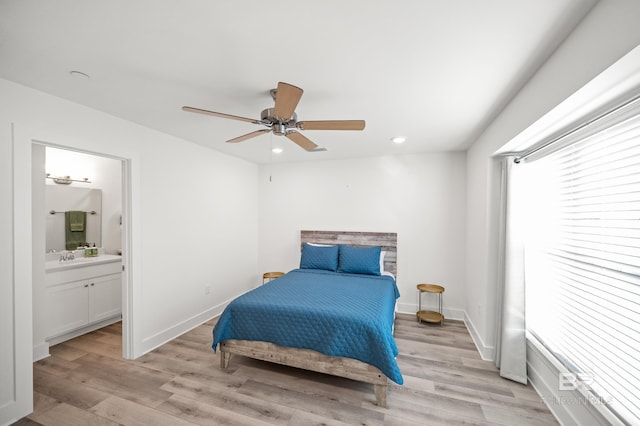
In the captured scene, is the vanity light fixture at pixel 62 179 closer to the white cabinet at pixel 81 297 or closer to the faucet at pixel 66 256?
the faucet at pixel 66 256

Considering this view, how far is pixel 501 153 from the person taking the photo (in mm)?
2523

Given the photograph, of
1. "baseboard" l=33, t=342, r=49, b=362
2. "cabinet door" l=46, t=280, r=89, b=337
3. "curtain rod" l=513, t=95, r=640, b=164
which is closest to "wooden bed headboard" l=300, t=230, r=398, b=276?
"curtain rod" l=513, t=95, r=640, b=164

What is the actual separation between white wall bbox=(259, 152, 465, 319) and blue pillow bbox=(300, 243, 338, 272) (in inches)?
21.4

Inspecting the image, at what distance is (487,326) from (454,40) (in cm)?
265

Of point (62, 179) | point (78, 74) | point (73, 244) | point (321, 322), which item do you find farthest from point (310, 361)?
point (62, 179)

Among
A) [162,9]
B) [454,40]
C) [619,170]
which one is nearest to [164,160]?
[162,9]

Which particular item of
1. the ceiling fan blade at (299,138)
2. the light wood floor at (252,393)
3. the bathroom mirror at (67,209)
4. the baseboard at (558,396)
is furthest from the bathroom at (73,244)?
the baseboard at (558,396)

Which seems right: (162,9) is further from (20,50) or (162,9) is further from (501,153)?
(501,153)

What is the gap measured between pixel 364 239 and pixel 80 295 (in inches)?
147

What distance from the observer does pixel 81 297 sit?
10.4 ft

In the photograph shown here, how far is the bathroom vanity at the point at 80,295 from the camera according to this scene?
290 cm

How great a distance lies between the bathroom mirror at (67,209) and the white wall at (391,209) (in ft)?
8.11

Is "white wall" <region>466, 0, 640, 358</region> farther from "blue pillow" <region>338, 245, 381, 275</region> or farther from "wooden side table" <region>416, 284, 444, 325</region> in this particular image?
"blue pillow" <region>338, 245, 381, 275</region>

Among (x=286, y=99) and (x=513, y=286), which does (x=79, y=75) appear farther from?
(x=513, y=286)
